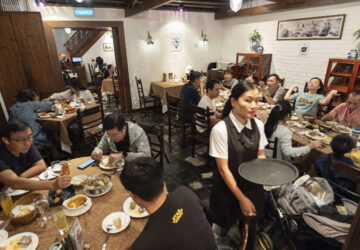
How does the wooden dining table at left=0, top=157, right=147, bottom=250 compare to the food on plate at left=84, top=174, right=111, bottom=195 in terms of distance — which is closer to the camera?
the wooden dining table at left=0, top=157, right=147, bottom=250

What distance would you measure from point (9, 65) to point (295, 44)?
6696mm

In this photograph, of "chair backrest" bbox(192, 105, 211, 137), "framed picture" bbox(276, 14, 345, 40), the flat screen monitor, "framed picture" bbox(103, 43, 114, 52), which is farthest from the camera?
"framed picture" bbox(103, 43, 114, 52)

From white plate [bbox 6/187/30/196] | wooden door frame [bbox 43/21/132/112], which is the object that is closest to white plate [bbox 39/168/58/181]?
white plate [bbox 6/187/30/196]

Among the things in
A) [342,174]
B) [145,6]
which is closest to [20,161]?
[342,174]

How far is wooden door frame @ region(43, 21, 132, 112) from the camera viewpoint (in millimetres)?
5000

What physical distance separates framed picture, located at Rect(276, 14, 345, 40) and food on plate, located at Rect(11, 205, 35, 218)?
593cm

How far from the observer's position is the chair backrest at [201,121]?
10.8 ft

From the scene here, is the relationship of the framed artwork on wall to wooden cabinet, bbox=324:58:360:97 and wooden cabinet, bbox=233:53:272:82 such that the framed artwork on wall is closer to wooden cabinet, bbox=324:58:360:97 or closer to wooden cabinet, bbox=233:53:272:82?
wooden cabinet, bbox=233:53:272:82

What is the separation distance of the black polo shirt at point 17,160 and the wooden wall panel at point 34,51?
138 inches

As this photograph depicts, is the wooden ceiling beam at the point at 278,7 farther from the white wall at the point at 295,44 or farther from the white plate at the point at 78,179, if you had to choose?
the white plate at the point at 78,179

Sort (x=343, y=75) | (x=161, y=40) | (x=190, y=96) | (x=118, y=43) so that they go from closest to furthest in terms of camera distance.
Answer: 1. (x=190, y=96)
2. (x=343, y=75)
3. (x=118, y=43)
4. (x=161, y=40)

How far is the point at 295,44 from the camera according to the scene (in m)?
5.32

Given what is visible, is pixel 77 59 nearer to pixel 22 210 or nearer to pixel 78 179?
pixel 78 179

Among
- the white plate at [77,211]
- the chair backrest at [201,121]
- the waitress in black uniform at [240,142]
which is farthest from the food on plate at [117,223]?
the chair backrest at [201,121]
